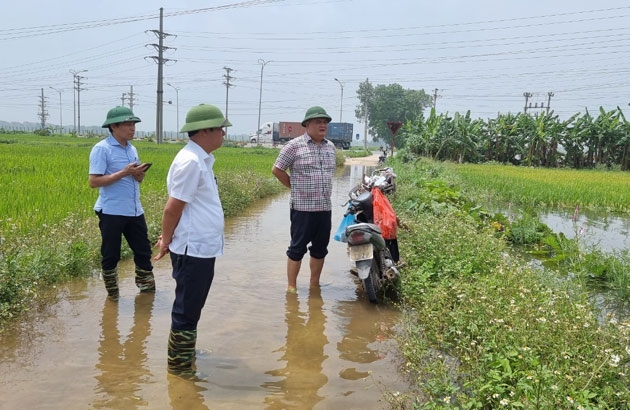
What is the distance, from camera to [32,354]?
3586 mm

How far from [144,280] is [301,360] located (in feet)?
6.98

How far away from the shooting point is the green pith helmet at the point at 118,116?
4480mm

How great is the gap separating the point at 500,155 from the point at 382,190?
2761 cm

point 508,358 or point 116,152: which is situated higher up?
point 116,152

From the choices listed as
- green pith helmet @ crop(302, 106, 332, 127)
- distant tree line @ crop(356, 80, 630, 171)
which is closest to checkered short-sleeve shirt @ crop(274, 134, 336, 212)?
green pith helmet @ crop(302, 106, 332, 127)

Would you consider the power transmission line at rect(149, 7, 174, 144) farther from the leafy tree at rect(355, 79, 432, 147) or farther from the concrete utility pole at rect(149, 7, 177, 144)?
the leafy tree at rect(355, 79, 432, 147)

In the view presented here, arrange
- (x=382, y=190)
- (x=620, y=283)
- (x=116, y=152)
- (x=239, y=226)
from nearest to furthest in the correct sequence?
(x=116, y=152)
(x=620, y=283)
(x=382, y=190)
(x=239, y=226)

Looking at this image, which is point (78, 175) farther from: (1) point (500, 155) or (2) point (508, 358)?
(1) point (500, 155)

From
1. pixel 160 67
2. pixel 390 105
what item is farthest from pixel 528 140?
pixel 390 105

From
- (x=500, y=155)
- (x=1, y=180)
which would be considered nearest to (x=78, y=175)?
(x=1, y=180)

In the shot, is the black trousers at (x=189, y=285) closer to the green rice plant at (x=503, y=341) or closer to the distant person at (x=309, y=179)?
the green rice plant at (x=503, y=341)

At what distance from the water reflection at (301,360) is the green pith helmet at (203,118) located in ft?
5.76

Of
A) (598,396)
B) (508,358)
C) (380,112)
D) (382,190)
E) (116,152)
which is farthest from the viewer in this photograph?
(380,112)

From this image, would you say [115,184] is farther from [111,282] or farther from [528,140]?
[528,140]
